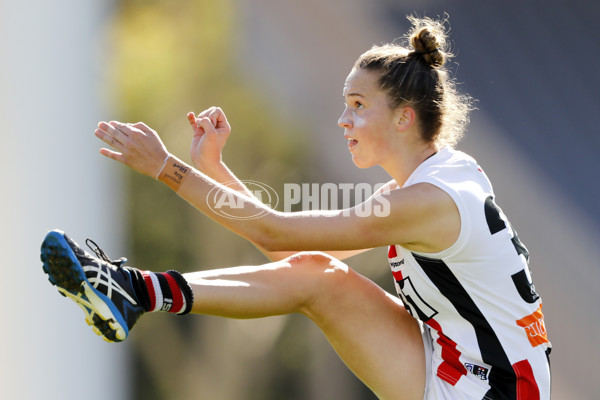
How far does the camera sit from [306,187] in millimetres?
3801

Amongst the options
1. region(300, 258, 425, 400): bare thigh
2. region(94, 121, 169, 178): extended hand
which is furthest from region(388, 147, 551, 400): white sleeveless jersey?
region(94, 121, 169, 178): extended hand

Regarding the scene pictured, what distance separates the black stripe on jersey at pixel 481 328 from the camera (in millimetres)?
1913

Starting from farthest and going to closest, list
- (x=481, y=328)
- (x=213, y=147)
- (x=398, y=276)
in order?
(x=213, y=147), (x=398, y=276), (x=481, y=328)

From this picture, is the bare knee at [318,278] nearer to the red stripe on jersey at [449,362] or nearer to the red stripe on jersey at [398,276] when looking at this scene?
the red stripe on jersey at [398,276]

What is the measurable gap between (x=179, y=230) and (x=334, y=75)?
1291 mm

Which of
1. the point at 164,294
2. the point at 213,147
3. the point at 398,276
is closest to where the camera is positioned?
the point at 164,294

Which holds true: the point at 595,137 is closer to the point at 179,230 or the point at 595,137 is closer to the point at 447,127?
the point at 447,127

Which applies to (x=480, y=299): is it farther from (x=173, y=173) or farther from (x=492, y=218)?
(x=173, y=173)

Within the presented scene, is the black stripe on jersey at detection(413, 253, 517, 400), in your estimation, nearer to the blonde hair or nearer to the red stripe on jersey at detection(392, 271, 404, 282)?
the red stripe on jersey at detection(392, 271, 404, 282)

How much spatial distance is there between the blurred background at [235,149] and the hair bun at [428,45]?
131cm

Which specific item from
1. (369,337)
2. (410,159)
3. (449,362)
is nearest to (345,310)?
(369,337)

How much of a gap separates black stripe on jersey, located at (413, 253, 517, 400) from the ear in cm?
39

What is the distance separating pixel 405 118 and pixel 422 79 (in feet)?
0.43

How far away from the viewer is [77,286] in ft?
5.68
